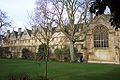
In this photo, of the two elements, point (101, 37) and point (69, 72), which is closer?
point (69, 72)

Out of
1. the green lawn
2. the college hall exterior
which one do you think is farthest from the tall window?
the green lawn

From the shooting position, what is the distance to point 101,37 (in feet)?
181

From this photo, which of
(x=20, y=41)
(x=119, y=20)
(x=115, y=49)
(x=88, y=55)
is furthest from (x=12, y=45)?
(x=119, y=20)

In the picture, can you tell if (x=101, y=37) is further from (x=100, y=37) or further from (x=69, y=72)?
(x=69, y=72)

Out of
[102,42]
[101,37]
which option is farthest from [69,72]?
[101,37]

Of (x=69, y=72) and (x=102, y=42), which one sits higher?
(x=102, y=42)

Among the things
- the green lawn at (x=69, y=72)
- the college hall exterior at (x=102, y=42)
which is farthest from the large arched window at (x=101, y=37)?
the green lawn at (x=69, y=72)

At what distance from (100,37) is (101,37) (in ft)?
0.82

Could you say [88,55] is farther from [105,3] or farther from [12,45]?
[12,45]

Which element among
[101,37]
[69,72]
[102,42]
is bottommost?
[69,72]

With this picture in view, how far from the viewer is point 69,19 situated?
45.7 metres

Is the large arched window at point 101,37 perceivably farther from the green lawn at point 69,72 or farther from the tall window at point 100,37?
the green lawn at point 69,72

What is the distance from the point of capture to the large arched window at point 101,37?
54438 millimetres

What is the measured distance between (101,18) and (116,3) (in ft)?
151
